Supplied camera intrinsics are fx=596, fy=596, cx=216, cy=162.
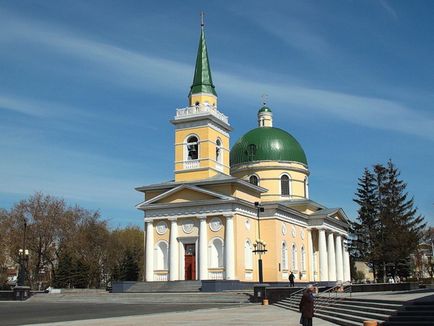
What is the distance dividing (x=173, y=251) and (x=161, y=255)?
6.74ft

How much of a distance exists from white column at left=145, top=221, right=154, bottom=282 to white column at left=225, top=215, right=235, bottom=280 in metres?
7.30

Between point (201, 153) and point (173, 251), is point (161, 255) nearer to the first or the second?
point (173, 251)

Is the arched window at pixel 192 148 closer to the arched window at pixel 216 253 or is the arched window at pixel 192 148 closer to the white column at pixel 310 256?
the arched window at pixel 216 253

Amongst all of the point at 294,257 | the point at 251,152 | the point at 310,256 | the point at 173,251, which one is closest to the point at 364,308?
the point at 173,251

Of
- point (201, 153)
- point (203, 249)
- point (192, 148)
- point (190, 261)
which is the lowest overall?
point (190, 261)

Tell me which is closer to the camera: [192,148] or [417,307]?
[417,307]

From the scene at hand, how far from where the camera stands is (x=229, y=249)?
47.9m

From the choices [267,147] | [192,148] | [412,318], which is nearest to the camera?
[412,318]

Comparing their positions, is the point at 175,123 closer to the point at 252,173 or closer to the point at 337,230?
the point at 252,173

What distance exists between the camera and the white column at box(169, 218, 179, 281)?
1960 inches

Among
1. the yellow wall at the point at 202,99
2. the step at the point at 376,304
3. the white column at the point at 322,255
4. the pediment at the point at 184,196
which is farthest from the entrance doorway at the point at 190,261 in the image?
the step at the point at 376,304

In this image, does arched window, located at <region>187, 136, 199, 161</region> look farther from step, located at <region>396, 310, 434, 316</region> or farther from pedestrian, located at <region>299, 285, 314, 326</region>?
pedestrian, located at <region>299, 285, 314, 326</region>

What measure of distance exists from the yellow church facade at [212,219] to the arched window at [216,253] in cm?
8

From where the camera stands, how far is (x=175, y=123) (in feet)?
178
